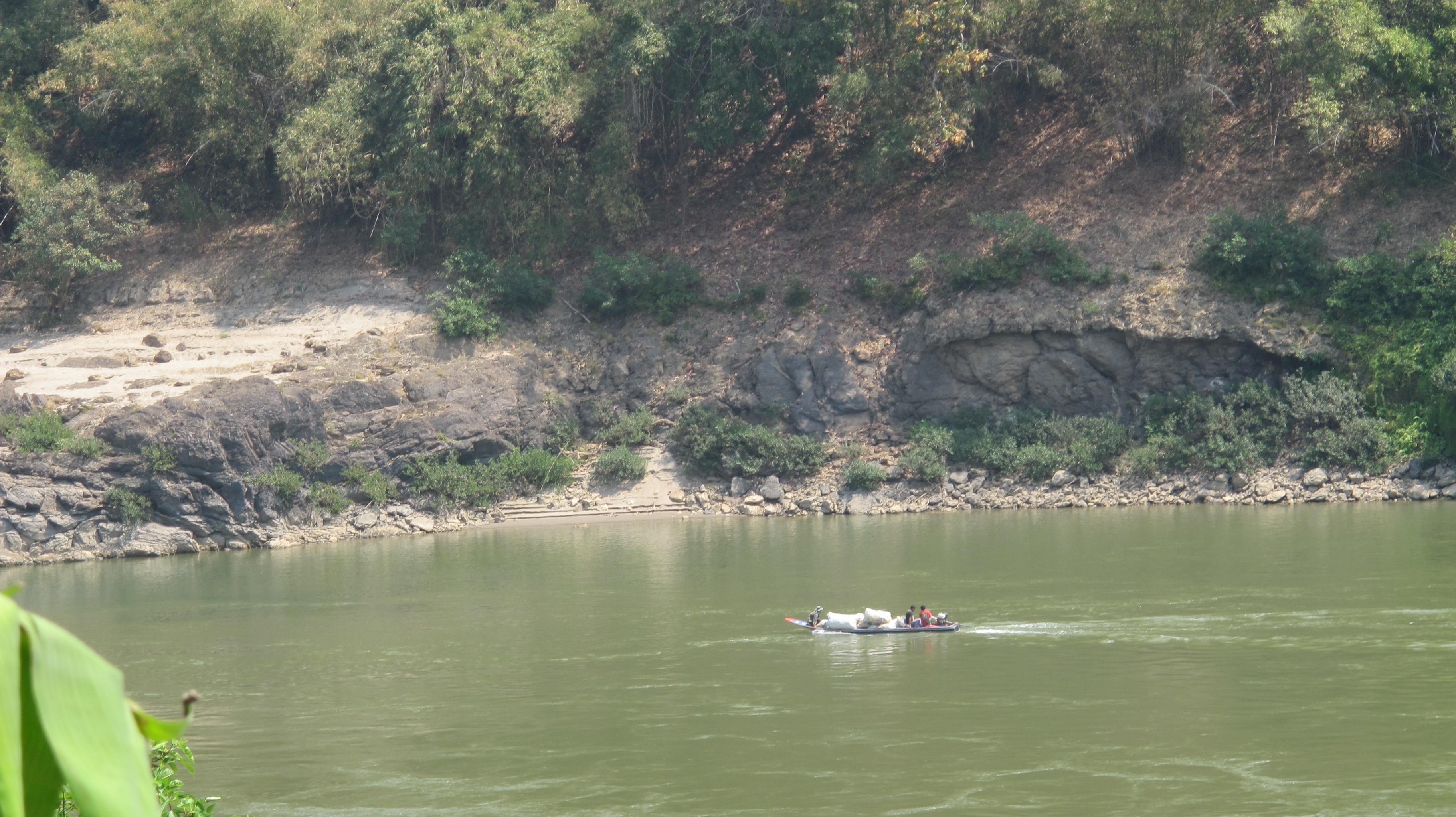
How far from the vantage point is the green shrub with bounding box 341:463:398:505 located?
3216cm

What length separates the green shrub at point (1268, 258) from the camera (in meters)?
30.7

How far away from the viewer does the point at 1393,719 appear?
1324 centimetres

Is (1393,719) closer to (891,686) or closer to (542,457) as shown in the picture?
(891,686)

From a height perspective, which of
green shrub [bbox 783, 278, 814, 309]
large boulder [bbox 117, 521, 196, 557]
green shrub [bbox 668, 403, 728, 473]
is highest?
green shrub [bbox 783, 278, 814, 309]

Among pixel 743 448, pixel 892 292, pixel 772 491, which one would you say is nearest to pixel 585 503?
pixel 743 448

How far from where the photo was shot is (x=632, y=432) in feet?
113

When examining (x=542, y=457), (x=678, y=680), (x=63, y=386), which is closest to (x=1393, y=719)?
(x=678, y=680)

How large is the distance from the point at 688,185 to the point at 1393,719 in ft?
96.9

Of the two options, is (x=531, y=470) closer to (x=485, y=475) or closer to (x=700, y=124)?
(x=485, y=475)

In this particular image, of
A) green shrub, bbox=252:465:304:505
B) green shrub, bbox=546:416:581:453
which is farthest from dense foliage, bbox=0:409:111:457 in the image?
green shrub, bbox=546:416:581:453

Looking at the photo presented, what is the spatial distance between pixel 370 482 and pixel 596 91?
1221cm

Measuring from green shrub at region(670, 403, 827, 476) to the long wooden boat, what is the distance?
13543 millimetres

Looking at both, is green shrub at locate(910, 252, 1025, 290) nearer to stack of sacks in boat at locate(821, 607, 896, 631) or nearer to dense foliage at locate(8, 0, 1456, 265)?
dense foliage at locate(8, 0, 1456, 265)

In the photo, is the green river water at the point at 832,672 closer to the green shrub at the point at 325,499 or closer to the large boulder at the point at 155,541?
the large boulder at the point at 155,541
